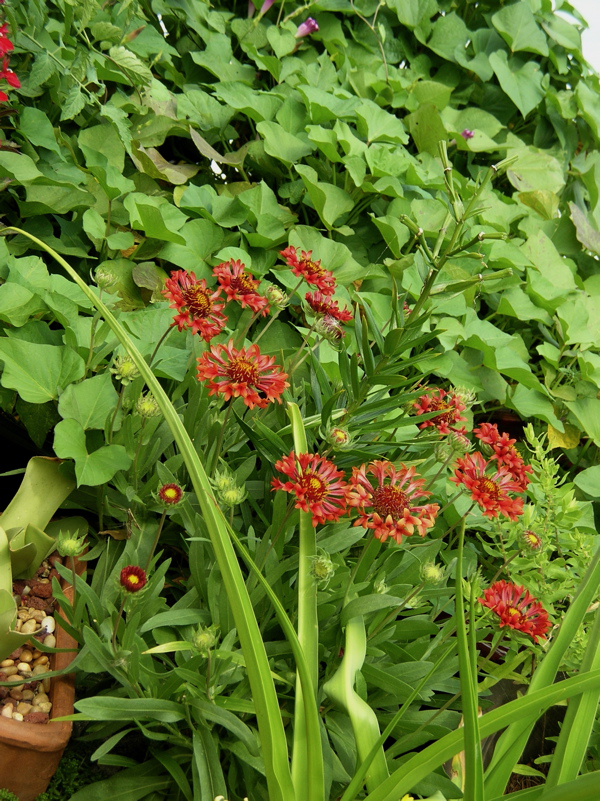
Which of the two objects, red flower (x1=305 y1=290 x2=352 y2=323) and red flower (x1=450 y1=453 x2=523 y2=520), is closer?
red flower (x1=450 y1=453 x2=523 y2=520)

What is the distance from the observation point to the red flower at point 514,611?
2.79 feet

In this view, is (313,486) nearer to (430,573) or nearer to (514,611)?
(430,573)

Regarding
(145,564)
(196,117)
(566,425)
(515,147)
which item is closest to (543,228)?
(515,147)

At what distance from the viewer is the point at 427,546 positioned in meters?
1.06

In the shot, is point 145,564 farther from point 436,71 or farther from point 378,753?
point 436,71

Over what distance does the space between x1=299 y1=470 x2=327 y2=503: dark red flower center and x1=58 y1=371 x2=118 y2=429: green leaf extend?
366 millimetres

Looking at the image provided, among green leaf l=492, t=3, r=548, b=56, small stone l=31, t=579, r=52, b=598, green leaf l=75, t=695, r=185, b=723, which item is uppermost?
green leaf l=492, t=3, r=548, b=56

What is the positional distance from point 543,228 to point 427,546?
3.97ft

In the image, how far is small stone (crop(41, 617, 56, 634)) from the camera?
902 mm

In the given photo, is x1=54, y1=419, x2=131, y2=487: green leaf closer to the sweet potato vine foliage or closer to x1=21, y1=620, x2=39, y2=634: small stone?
the sweet potato vine foliage

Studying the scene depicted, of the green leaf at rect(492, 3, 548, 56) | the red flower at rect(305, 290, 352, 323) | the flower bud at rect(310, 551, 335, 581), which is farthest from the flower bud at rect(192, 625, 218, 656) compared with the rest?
the green leaf at rect(492, 3, 548, 56)

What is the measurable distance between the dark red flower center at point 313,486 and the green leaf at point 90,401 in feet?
1.20

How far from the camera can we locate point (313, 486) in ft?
2.55

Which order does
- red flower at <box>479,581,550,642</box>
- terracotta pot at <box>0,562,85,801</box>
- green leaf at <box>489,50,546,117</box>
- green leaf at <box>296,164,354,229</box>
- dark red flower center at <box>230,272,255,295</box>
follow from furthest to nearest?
1. green leaf at <box>489,50,546,117</box>
2. green leaf at <box>296,164,354,229</box>
3. dark red flower center at <box>230,272,255,295</box>
4. red flower at <box>479,581,550,642</box>
5. terracotta pot at <box>0,562,85,801</box>
